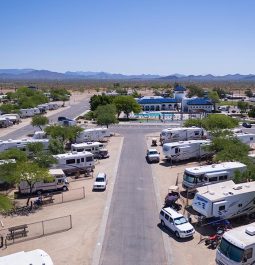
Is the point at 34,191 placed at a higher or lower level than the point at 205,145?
lower

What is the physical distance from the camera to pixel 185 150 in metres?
40.6

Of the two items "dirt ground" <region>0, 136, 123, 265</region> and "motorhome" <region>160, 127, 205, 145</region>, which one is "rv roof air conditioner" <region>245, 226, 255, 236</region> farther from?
"motorhome" <region>160, 127, 205, 145</region>

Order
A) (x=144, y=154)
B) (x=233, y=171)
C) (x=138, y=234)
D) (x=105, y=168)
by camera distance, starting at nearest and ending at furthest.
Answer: (x=138, y=234)
(x=233, y=171)
(x=105, y=168)
(x=144, y=154)

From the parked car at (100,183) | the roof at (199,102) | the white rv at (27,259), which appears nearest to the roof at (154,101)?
the roof at (199,102)

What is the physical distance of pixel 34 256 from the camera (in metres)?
17.1

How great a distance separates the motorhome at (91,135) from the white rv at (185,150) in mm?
13591

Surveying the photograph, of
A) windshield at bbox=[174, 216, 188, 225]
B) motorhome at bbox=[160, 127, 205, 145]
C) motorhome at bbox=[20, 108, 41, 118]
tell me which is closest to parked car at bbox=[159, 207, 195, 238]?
windshield at bbox=[174, 216, 188, 225]

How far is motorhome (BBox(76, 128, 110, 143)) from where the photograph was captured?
163 feet

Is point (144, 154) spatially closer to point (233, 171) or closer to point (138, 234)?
point (233, 171)

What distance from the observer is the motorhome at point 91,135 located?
1953 inches

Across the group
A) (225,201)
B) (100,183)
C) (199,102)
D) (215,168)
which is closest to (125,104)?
(199,102)

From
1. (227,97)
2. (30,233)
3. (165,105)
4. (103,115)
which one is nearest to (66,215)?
(30,233)

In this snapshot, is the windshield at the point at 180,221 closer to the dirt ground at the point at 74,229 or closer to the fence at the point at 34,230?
the dirt ground at the point at 74,229

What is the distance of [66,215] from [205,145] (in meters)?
19.7
